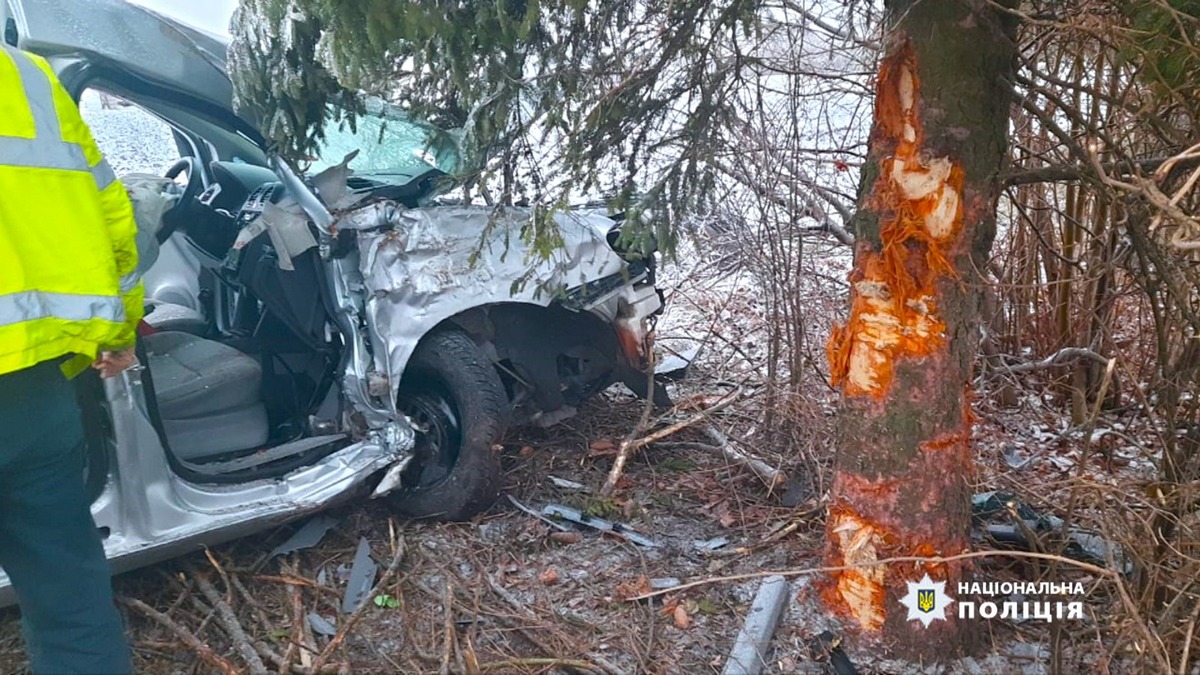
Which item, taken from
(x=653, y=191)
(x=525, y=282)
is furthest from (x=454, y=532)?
(x=653, y=191)

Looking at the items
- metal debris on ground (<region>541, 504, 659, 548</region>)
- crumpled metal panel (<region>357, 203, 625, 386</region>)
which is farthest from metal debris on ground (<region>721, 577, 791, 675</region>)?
crumpled metal panel (<region>357, 203, 625, 386</region>)

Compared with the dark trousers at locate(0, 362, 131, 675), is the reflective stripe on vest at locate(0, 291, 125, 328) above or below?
above

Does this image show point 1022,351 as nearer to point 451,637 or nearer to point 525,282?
point 525,282

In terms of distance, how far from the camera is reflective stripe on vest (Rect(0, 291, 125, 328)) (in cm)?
184

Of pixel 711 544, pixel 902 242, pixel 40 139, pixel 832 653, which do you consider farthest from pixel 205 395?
pixel 902 242

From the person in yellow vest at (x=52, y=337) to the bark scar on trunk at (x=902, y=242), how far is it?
6.72 feet

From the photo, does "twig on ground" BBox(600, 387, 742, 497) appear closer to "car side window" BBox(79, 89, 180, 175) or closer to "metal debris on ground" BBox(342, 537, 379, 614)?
"metal debris on ground" BBox(342, 537, 379, 614)

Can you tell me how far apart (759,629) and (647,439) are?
149 centimetres

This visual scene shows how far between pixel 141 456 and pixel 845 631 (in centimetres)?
230

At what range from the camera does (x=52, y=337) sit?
6.33 ft

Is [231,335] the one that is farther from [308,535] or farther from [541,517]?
[541,517]

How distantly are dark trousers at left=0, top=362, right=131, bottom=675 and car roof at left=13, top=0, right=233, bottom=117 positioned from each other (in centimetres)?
119

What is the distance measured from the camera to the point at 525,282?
11.1 feet

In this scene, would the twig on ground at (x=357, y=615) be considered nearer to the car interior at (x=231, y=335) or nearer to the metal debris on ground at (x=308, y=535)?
the metal debris on ground at (x=308, y=535)
